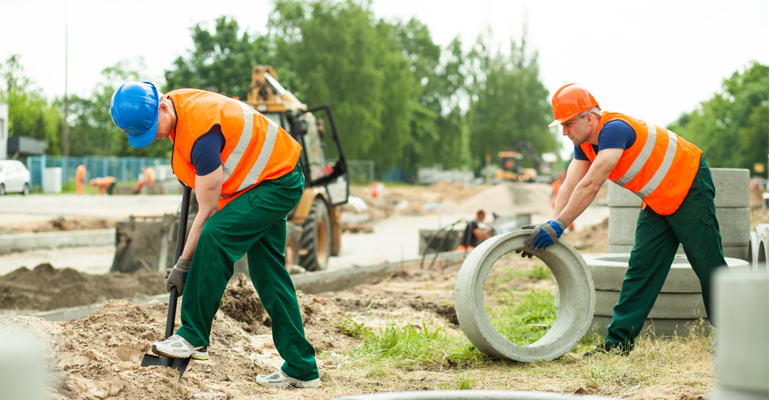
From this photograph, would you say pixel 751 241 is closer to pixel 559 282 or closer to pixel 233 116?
pixel 559 282

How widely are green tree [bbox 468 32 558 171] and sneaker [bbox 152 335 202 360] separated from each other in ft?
182

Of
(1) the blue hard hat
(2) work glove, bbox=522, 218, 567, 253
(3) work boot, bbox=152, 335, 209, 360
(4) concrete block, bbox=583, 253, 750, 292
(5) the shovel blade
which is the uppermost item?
(1) the blue hard hat

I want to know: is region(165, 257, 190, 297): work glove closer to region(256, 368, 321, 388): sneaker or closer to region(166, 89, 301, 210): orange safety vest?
Answer: region(166, 89, 301, 210): orange safety vest

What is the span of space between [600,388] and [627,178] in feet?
4.64

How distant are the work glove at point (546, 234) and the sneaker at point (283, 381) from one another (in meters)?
1.62

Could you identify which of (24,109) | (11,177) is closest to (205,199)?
(11,177)

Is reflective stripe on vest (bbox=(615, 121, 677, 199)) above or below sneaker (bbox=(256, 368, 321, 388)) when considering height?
above

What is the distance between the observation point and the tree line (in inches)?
1384

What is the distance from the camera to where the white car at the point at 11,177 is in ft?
75.2

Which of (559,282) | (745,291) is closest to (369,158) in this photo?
(559,282)

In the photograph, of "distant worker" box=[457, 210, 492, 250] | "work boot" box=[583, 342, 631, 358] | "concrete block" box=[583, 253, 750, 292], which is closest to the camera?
"work boot" box=[583, 342, 631, 358]

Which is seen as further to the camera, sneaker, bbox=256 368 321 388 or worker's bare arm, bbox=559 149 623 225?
worker's bare arm, bbox=559 149 623 225

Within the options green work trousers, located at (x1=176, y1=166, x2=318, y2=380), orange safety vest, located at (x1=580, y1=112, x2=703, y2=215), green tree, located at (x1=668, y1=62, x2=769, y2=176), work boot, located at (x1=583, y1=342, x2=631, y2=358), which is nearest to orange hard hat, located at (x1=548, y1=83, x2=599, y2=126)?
orange safety vest, located at (x1=580, y1=112, x2=703, y2=215)

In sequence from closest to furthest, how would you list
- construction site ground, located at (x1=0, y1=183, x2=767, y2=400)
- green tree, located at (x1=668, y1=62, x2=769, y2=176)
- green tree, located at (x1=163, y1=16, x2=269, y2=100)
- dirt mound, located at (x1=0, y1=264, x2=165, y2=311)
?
→ construction site ground, located at (x1=0, y1=183, x2=767, y2=400) < dirt mound, located at (x1=0, y1=264, x2=165, y2=311) < green tree, located at (x1=163, y1=16, x2=269, y2=100) < green tree, located at (x1=668, y1=62, x2=769, y2=176)
